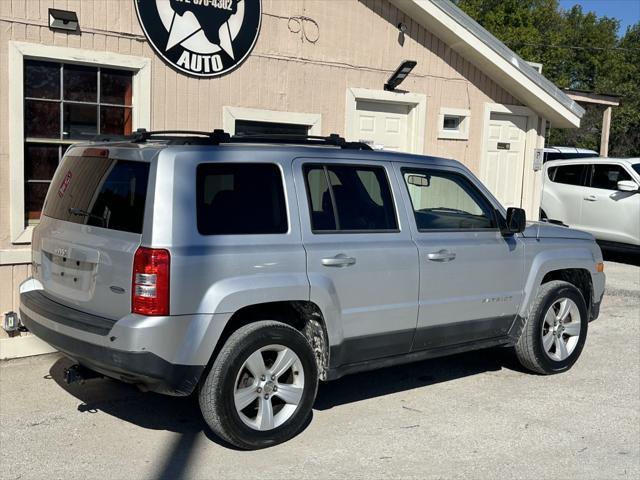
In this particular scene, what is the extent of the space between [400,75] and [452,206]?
355 cm

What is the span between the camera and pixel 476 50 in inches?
380

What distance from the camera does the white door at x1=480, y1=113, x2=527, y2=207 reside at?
1059 centimetres

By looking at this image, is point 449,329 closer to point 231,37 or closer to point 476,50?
point 231,37

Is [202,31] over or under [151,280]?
over

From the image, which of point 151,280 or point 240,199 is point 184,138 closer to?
point 240,199

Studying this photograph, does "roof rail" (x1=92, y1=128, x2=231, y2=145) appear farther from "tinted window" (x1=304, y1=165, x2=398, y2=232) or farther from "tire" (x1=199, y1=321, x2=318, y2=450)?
"tire" (x1=199, y1=321, x2=318, y2=450)

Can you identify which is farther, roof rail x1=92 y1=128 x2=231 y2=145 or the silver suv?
roof rail x1=92 y1=128 x2=231 y2=145

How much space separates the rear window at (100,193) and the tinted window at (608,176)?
407 inches

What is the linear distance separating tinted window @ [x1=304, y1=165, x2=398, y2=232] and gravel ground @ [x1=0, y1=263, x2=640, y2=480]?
4.57ft

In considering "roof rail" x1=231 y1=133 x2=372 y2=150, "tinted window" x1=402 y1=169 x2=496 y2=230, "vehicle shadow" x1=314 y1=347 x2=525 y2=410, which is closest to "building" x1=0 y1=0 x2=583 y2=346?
"tinted window" x1=402 y1=169 x2=496 y2=230

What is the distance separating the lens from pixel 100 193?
15.5 feet

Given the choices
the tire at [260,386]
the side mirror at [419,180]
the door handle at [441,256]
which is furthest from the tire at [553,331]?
the tire at [260,386]

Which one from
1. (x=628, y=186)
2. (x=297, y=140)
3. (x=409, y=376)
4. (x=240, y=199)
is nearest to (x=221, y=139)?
(x=240, y=199)

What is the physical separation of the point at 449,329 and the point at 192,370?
2132 millimetres
